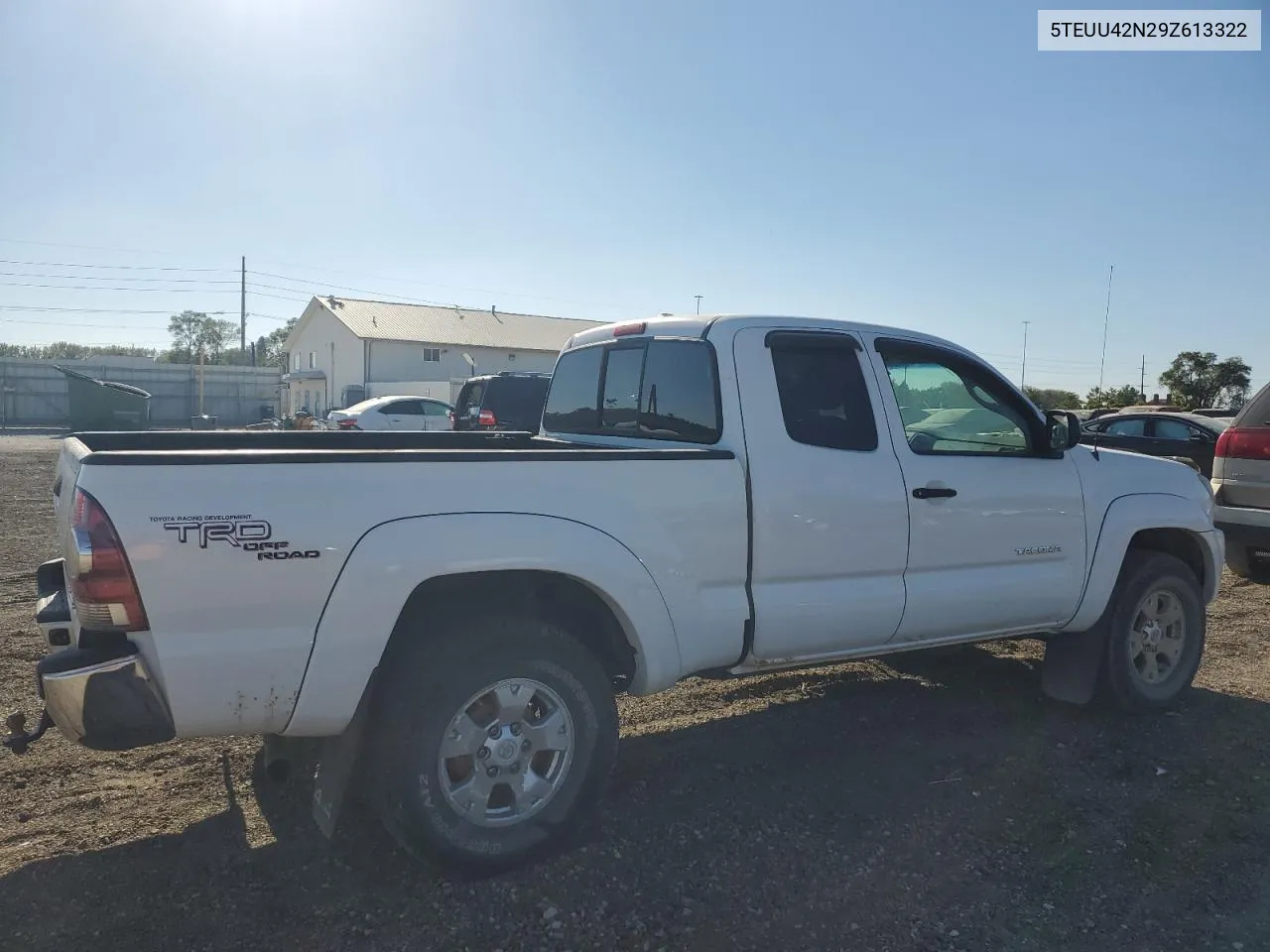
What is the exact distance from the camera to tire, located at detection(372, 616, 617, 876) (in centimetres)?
328

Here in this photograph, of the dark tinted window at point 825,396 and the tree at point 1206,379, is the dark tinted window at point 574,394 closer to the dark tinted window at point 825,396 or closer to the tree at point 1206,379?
the dark tinted window at point 825,396

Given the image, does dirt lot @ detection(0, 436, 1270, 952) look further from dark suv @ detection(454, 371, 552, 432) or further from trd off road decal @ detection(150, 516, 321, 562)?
dark suv @ detection(454, 371, 552, 432)

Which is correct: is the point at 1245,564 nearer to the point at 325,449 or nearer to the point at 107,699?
the point at 325,449

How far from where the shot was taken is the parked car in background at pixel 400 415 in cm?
2333

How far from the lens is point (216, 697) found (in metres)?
3.01

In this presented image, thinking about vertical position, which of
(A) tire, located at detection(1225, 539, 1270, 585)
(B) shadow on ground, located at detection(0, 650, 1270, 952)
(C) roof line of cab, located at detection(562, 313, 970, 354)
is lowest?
(B) shadow on ground, located at detection(0, 650, 1270, 952)

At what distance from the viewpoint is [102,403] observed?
33.3m

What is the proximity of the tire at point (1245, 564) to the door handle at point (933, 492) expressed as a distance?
4.00m

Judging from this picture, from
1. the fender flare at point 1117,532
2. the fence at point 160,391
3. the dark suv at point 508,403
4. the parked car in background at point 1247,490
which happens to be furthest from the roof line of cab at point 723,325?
the fence at point 160,391

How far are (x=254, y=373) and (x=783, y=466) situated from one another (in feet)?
162

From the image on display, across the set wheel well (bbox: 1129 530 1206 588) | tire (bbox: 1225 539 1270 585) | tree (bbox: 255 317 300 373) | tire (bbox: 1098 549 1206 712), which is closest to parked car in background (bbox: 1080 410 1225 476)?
tire (bbox: 1225 539 1270 585)

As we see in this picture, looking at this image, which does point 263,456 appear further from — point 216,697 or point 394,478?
point 216,697

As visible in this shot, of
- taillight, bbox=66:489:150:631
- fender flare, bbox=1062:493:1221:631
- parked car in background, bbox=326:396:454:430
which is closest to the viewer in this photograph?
taillight, bbox=66:489:150:631

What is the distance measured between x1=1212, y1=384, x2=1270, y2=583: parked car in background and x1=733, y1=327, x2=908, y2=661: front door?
14.3ft
